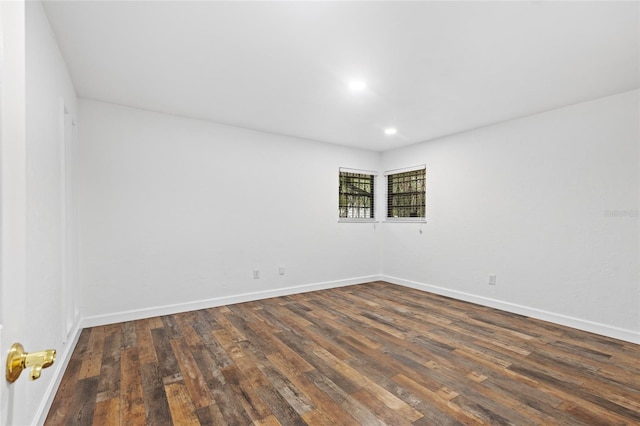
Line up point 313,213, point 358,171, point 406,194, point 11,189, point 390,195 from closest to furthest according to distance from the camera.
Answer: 1. point 11,189
2. point 313,213
3. point 406,194
4. point 358,171
5. point 390,195

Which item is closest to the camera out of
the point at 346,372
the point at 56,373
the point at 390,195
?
the point at 56,373

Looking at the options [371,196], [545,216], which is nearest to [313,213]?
[371,196]

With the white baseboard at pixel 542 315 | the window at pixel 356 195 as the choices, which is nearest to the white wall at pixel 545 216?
the white baseboard at pixel 542 315

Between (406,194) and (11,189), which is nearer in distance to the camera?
(11,189)

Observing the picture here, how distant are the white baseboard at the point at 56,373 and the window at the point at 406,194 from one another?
4.75 m

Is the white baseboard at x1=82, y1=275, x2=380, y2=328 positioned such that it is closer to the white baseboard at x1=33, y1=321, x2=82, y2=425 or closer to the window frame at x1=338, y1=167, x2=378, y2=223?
the white baseboard at x1=33, y1=321, x2=82, y2=425

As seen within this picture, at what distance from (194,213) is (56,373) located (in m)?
2.13

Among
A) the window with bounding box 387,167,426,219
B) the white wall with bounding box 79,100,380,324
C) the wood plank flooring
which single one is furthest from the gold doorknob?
the window with bounding box 387,167,426,219

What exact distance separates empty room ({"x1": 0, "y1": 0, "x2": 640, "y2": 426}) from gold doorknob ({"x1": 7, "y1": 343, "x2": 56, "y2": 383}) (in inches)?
0.5

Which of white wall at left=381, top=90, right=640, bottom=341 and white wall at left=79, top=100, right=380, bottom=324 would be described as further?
white wall at left=79, top=100, right=380, bottom=324

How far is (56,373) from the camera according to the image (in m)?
2.14

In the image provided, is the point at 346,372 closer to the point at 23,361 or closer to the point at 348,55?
the point at 23,361

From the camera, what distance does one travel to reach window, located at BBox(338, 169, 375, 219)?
543 cm

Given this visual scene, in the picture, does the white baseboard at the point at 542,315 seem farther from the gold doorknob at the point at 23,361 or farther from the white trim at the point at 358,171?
the gold doorknob at the point at 23,361
